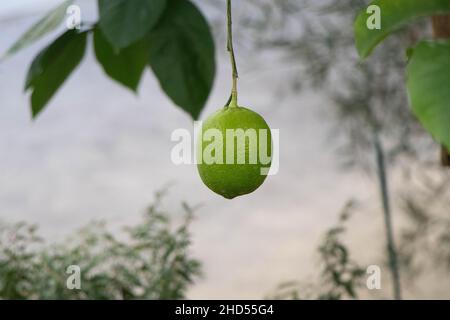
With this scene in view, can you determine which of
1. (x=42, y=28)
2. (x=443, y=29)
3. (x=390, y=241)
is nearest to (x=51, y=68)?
(x=42, y=28)

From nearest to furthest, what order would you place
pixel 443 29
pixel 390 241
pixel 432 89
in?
pixel 432 89 → pixel 443 29 → pixel 390 241

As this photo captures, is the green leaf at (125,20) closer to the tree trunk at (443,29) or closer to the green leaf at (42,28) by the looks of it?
the green leaf at (42,28)

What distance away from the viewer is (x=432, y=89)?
0.77 feet

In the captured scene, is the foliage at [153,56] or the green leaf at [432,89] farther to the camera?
the foliage at [153,56]

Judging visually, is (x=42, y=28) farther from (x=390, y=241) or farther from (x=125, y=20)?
(x=390, y=241)

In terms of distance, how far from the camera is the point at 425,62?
0.25 m

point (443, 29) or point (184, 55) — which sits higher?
point (443, 29)

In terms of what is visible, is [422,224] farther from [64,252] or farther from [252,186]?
[252,186]

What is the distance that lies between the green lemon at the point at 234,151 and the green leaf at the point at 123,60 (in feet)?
1.04

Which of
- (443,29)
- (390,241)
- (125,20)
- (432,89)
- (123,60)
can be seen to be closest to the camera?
(432,89)

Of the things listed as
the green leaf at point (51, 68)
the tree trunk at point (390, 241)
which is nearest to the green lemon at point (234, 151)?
the green leaf at point (51, 68)

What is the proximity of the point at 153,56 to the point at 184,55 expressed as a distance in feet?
→ 0.08

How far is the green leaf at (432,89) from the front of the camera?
230mm

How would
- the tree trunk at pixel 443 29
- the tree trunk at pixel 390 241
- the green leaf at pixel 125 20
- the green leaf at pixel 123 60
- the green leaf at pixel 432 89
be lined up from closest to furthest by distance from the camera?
the green leaf at pixel 432 89
the green leaf at pixel 125 20
the green leaf at pixel 123 60
the tree trunk at pixel 443 29
the tree trunk at pixel 390 241
